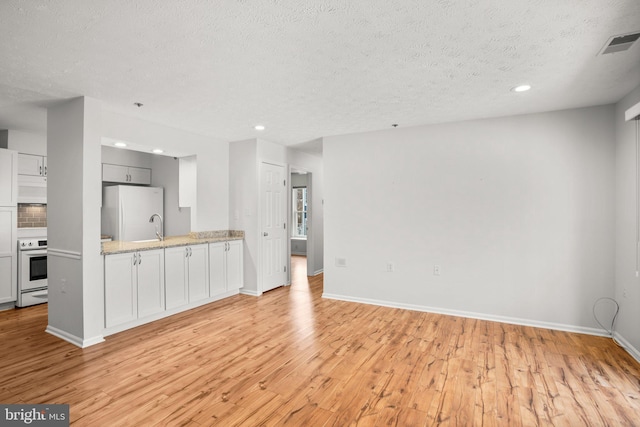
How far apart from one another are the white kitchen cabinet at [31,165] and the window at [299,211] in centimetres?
585

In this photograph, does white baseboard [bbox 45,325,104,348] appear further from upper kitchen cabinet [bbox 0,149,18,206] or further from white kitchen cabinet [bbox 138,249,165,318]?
upper kitchen cabinet [bbox 0,149,18,206]

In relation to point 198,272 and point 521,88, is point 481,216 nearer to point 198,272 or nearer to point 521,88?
point 521,88

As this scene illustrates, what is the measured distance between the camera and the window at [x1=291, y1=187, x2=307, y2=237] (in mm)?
9633

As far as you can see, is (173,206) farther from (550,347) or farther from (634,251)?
(634,251)

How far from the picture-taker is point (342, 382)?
8.11ft

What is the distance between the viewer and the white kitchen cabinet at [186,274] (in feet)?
13.3

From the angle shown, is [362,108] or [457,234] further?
[457,234]

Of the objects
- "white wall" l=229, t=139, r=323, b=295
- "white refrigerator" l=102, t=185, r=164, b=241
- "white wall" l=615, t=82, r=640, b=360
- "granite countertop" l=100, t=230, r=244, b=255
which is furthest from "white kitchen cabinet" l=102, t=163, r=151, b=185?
"white wall" l=615, t=82, r=640, b=360

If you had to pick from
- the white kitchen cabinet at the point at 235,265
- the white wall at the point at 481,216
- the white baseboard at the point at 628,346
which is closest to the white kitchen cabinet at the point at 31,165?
the white kitchen cabinet at the point at 235,265

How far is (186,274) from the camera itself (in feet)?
13.9

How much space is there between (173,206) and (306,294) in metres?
3.15

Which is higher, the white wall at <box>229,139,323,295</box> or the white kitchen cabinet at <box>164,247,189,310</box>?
the white wall at <box>229,139,323,295</box>

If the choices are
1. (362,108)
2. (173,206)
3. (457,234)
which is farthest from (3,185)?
(457,234)

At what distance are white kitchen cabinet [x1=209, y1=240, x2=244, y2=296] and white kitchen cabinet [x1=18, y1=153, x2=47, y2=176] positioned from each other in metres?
2.86
